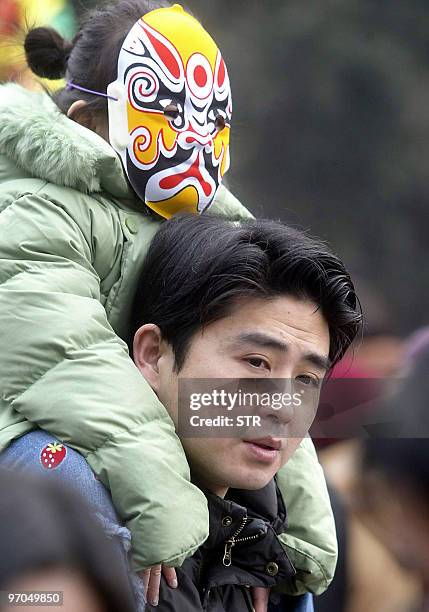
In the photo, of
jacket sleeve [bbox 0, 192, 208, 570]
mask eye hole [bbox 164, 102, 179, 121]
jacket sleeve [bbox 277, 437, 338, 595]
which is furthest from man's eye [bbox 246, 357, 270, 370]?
mask eye hole [bbox 164, 102, 179, 121]

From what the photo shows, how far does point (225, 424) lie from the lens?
227 cm

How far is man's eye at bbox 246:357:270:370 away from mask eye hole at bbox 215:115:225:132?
0.65 meters

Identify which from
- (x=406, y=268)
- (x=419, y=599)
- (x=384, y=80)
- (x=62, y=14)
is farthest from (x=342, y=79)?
(x=419, y=599)

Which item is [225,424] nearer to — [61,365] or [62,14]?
[61,365]

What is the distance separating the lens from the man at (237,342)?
2.27 meters

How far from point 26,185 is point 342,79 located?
3.15 m

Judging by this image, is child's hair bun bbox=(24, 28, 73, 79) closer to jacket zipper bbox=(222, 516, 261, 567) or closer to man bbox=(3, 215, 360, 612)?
man bbox=(3, 215, 360, 612)

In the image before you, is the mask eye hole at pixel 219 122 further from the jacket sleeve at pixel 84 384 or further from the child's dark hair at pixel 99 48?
the jacket sleeve at pixel 84 384

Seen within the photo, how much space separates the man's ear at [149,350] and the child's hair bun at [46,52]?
872mm

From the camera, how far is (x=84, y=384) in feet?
6.88

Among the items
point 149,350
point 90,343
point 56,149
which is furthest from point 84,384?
point 56,149

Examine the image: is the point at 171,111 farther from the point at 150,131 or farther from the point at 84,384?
the point at 84,384

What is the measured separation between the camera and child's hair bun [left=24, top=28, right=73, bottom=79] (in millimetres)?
2957

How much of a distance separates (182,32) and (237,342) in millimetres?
796
